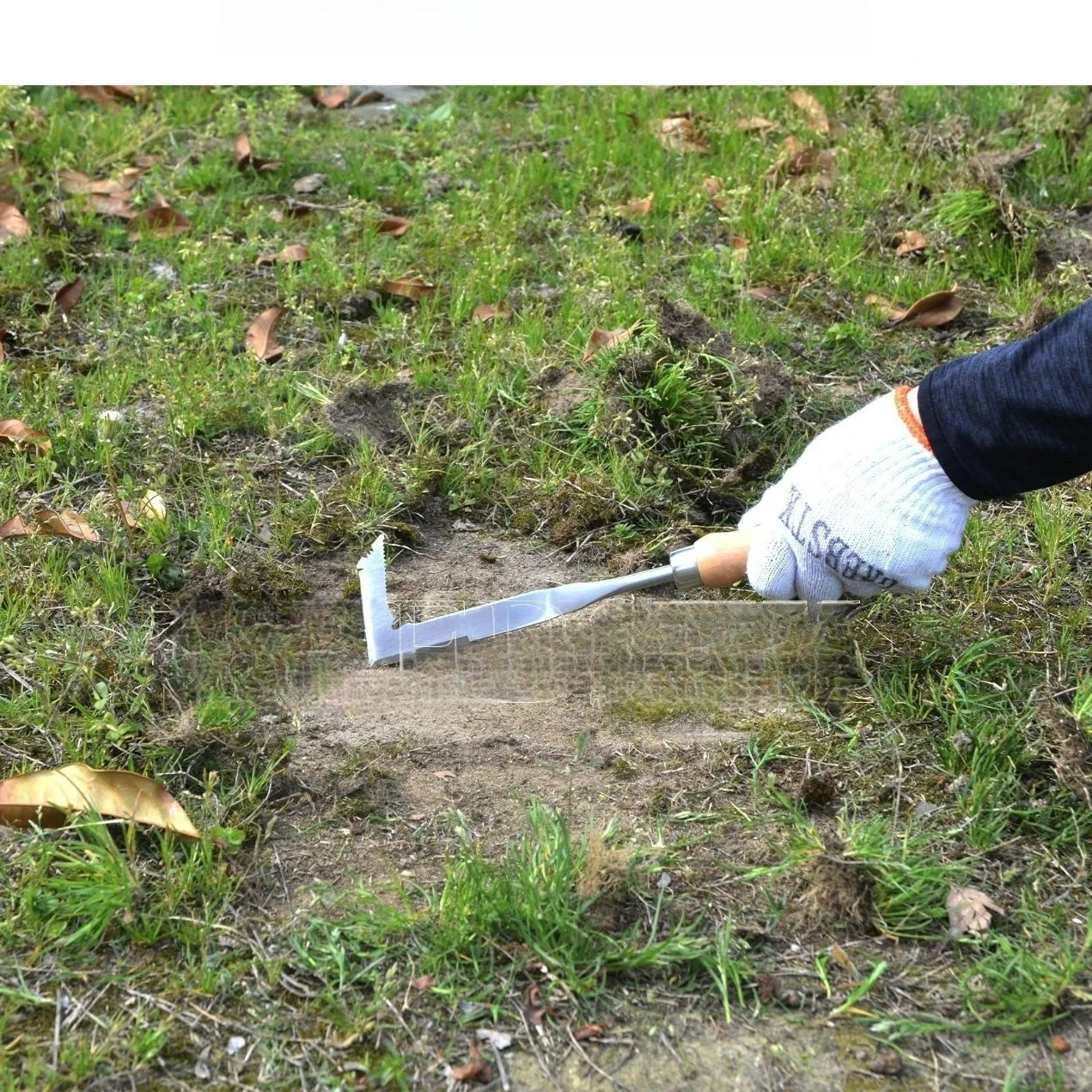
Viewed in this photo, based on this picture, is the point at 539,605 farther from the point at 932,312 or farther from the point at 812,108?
the point at 812,108

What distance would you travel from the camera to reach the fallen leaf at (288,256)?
3760 mm

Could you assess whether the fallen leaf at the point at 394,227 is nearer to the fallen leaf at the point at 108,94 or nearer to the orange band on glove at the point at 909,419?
the fallen leaf at the point at 108,94

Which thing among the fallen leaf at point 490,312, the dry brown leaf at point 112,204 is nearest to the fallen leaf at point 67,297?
the dry brown leaf at point 112,204

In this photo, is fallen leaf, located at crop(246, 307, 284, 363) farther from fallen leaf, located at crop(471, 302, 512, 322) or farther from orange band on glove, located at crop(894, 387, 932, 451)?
orange band on glove, located at crop(894, 387, 932, 451)

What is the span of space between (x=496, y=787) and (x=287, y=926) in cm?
46

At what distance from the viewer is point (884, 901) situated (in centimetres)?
207

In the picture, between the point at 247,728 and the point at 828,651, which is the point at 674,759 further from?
the point at 247,728

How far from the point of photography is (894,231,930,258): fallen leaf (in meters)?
3.84

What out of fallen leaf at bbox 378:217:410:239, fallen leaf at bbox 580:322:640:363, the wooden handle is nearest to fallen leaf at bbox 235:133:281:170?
fallen leaf at bbox 378:217:410:239

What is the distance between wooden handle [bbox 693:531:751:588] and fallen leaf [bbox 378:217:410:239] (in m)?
1.85

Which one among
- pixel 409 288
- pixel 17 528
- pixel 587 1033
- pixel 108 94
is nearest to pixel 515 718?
pixel 587 1033

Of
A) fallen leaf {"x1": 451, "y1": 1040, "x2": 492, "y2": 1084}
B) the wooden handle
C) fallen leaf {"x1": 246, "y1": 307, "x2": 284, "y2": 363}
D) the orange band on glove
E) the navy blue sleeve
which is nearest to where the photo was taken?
fallen leaf {"x1": 451, "y1": 1040, "x2": 492, "y2": 1084}

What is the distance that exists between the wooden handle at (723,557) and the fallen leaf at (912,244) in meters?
1.73

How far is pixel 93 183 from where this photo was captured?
4.03 m
